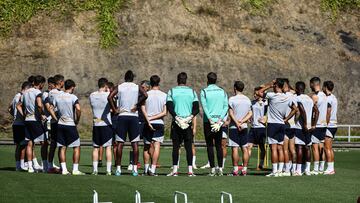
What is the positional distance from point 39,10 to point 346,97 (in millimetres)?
16845

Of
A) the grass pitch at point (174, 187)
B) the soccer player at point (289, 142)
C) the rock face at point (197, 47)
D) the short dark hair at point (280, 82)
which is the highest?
the rock face at point (197, 47)

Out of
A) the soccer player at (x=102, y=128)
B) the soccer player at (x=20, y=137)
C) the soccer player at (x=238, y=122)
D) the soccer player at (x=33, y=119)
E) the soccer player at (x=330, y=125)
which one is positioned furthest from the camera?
the soccer player at (x=20, y=137)

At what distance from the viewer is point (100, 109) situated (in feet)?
81.4

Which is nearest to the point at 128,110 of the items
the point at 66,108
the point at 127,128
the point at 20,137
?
the point at 127,128

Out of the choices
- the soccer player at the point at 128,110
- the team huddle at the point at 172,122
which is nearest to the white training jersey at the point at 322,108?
the team huddle at the point at 172,122

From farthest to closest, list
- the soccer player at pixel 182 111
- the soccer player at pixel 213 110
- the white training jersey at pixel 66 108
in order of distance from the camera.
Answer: the white training jersey at pixel 66 108
the soccer player at pixel 213 110
the soccer player at pixel 182 111

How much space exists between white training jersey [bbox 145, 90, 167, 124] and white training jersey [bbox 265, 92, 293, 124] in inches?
102

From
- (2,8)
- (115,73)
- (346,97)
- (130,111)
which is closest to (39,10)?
(2,8)

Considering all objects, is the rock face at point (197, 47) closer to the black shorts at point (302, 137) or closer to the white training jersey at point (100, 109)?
the white training jersey at point (100, 109)

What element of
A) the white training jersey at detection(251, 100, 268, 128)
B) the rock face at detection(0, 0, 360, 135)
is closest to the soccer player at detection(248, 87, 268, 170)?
the white training jersey at detection(251, 100, 268, 128)

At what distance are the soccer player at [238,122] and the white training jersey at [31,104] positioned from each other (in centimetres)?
477

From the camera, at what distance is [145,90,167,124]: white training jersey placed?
24.6 meters

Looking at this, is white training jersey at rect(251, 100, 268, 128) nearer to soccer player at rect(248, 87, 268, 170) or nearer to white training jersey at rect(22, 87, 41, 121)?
soccer player at rect(248, 87, 268, 170)

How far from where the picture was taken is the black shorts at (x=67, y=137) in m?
24.3
